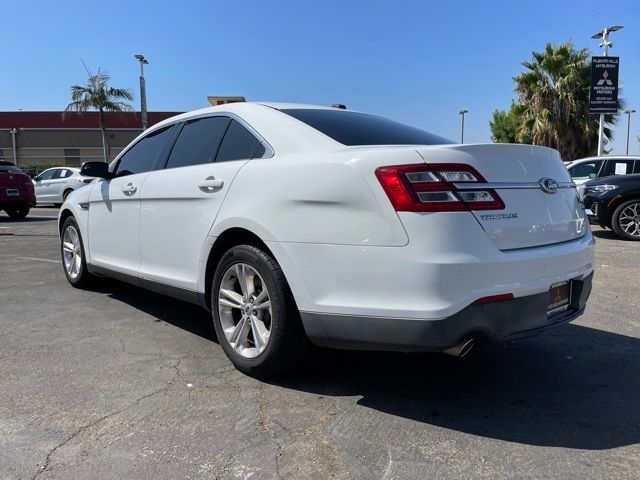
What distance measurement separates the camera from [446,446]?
263 cm

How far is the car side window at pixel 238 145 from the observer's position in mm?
3507

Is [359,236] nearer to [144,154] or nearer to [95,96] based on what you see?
[144,154]

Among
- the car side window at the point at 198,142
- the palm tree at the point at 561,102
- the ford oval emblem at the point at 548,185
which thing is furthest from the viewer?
the palm tree at the point at 561,102

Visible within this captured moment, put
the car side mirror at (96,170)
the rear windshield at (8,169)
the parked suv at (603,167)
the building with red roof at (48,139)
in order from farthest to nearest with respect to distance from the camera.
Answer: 1. the building with red roof at (48,139)
2. the rear windshield at (8,169)
3. the parked suv at (603,167)
4. the car side mirror at (96,170)

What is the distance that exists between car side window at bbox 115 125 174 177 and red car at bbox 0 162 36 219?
1142 centimetres

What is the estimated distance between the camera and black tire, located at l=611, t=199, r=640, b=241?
10094 millimetres

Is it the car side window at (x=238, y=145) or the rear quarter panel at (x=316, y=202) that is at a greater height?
the car side window at (x=238, y=145)

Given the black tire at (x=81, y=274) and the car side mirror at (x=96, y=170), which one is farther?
the black tire at (x=81, y=274)

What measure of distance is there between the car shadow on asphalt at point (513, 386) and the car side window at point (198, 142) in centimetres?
135

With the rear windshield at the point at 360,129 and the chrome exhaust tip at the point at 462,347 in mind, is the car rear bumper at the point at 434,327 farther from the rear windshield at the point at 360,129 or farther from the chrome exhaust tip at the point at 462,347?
the rear windshield at the point at 360,129

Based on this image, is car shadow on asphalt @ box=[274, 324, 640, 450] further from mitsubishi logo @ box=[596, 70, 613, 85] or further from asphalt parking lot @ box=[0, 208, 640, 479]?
mitsubishi logo @ box=[596, 70, 613, 85]

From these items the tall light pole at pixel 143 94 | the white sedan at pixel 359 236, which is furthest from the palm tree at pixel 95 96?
the white sedan at pixel 359 236

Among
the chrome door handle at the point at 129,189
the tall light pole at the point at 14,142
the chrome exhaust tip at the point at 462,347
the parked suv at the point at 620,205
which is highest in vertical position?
the tall light pole at the point at 14,142

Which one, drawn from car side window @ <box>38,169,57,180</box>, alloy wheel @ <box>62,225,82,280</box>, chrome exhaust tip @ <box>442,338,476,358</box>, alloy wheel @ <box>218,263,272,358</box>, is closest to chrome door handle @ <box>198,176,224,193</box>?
alloy wheel @ <box>218,263,272,358</box>
